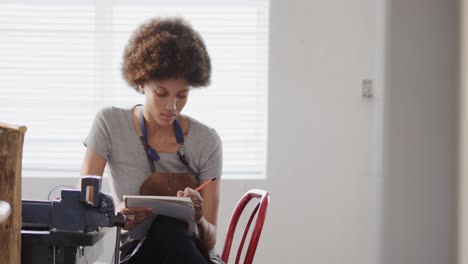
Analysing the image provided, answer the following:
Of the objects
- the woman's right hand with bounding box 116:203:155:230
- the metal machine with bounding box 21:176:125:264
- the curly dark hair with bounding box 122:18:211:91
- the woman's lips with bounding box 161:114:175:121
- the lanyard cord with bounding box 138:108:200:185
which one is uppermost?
the curly dark hair with bounding box 122:18:211:91

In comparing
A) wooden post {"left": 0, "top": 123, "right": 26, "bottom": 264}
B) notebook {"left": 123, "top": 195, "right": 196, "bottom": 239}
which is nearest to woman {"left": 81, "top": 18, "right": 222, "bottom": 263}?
notebook {"left": 123, "top": 195, "right": 196, "bottom": 239}

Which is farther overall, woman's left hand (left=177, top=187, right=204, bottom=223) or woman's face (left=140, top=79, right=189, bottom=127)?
woman's face (left=140, top=79, right=189, bottom=127)

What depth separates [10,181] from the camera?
1159 millimetres

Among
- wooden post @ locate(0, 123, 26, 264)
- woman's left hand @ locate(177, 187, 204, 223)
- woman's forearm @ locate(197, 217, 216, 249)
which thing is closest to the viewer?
wooden post @ locate(0, 123, 26, 264)

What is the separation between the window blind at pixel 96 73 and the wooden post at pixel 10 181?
2.49m

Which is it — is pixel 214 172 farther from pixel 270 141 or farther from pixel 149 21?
pixel 270 141

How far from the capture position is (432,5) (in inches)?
104

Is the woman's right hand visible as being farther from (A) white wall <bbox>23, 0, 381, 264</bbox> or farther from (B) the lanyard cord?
(A) white wall <bbox>23, 0, 381, 264</bbox>

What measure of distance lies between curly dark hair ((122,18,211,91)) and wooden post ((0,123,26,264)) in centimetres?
97

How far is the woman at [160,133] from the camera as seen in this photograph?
6.82 feet

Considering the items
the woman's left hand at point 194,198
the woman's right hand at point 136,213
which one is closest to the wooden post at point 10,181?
the woman's right hand at point 136,213

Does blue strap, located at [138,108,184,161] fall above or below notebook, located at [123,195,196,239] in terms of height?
above

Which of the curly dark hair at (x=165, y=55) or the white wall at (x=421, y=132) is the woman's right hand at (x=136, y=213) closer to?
the curly dark hair at (x=165, y=55)

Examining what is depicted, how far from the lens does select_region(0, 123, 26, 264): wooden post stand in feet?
3.77
